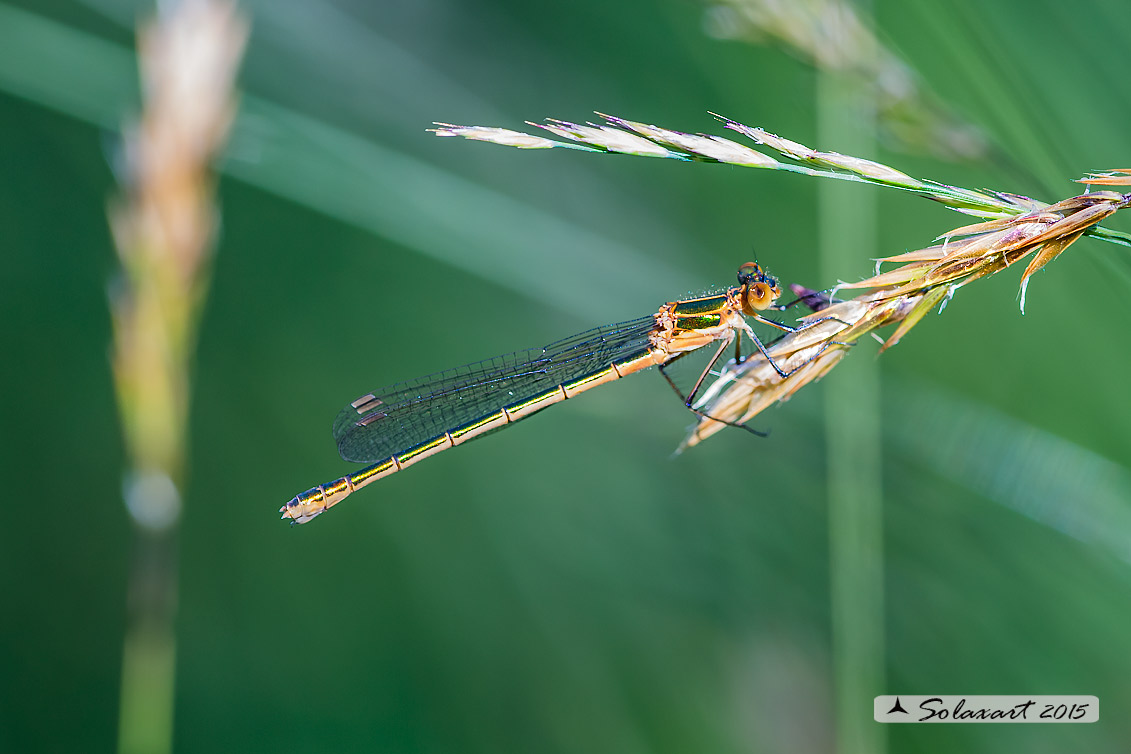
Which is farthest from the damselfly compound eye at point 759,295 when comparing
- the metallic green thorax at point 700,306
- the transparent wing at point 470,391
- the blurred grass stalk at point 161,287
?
the blurred grass stalk at point 161,287

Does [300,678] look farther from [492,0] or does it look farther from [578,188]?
[492,0]

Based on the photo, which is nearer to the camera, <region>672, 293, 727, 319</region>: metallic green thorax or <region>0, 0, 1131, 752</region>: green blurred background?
<region>0, 0, 1131, 752</region>: green blurred background

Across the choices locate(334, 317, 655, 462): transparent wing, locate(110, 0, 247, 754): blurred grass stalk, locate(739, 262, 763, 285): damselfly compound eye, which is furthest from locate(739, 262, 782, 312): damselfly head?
locate(110, 0, 247, 754): blurred grass stalk

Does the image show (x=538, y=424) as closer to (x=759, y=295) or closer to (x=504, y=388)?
(x=504, y=388)

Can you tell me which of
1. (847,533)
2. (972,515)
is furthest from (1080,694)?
(847,533)

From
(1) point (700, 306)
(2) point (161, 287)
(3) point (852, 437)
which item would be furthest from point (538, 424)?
(2) point (161, 287)

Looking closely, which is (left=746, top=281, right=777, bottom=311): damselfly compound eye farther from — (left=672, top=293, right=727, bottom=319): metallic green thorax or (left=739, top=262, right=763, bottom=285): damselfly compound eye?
(left=672, top=293, right=727, bottom=319): metallic green thorax

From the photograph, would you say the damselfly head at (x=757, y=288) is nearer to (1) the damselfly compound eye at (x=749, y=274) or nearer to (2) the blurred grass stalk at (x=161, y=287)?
(1) the damselfly compound eye at (x=749, y=274)

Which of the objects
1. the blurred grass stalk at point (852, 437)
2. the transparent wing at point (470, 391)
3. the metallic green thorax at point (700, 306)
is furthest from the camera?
the transparent wing at point (470, 391)
